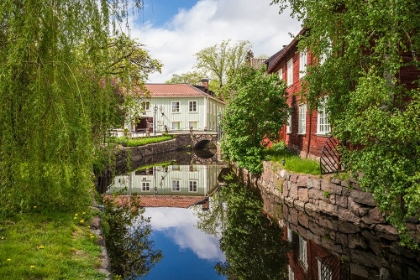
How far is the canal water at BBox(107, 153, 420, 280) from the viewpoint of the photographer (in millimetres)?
7320

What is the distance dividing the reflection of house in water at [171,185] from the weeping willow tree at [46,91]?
680 cm

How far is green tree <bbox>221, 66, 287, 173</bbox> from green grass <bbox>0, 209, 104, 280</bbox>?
29.9ft

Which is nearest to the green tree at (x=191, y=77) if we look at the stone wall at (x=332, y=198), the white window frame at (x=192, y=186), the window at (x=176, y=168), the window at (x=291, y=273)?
the window at (x=176, y=168)

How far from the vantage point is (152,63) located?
17.5m

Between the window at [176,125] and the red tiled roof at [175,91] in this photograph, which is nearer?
the red tiled roof at [175,91]

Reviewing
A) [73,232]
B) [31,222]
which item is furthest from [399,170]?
[31,222]

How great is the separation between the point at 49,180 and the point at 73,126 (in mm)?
1081

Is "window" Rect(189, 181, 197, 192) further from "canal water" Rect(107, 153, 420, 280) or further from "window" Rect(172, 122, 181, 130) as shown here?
"window" Rect(172, 122, 181, 130)

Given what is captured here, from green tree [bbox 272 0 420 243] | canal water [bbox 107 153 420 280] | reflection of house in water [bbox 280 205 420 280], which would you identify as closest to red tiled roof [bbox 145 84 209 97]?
canal water [bbox 107 153 420 280]

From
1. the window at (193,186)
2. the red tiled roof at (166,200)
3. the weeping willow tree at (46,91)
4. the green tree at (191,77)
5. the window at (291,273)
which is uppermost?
the green tree at (191,77)

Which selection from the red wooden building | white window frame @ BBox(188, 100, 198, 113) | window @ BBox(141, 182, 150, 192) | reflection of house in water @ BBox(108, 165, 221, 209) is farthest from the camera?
white window frame @ BBox(188, 100, 198, 113)

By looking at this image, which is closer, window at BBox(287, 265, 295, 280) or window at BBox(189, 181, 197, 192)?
window at BBox(287, 265, 295, 280)

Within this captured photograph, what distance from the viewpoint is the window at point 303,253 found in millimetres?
7732

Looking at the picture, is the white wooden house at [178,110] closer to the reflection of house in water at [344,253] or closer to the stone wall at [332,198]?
the stone wall at [332,198]
